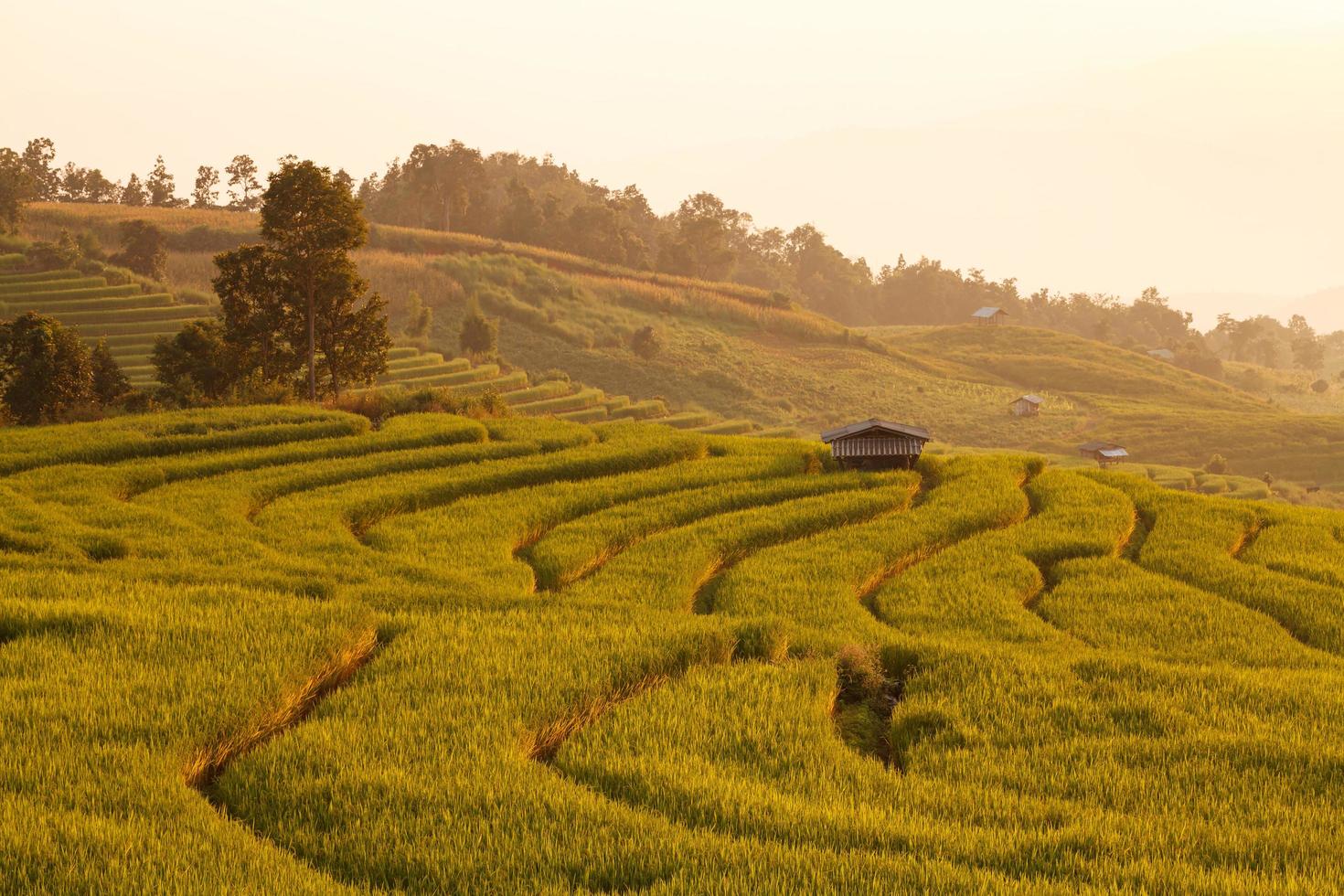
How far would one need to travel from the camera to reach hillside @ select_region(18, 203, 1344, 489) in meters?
75.8

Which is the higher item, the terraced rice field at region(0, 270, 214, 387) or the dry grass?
the terraced rice field at region(0, 270, 214, 387)

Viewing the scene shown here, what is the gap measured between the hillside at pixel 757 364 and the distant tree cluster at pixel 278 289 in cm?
3210

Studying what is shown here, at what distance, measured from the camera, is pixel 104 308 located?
190 ft

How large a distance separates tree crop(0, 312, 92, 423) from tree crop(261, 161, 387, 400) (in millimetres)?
6678

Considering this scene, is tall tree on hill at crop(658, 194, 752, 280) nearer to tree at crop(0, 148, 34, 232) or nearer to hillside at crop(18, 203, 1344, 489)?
hillside at crop(18, 203, 1344, 489)

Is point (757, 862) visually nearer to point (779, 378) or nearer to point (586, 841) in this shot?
point (586, 841)

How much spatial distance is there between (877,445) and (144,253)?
58.9 m

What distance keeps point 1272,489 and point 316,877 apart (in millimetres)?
68407

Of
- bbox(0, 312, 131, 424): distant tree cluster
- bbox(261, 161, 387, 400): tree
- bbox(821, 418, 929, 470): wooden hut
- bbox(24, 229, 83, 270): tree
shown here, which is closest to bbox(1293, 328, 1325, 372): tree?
bbox(821, 418, 929, 470): wooden hut

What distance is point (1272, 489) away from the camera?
6431 cm

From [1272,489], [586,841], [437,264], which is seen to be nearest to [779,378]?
[437,264]

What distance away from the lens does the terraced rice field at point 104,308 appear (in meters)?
54.2

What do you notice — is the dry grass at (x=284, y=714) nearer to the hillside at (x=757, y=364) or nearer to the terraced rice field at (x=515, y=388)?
the terraced rice field at (x=515, y=388)

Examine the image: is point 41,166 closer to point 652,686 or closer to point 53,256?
point 53,256
